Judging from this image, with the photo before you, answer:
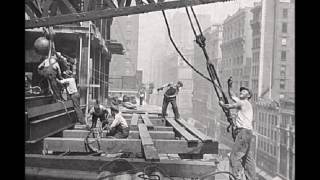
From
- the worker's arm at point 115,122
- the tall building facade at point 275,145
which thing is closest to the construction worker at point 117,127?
the worker's arm at point 115,122

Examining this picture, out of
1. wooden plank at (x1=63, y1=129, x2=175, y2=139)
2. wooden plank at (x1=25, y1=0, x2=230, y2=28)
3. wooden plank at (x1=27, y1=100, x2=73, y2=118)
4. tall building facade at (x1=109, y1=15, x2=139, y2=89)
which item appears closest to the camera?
wooden plank at (x1=25, y1=0, x2=230, y2=28)

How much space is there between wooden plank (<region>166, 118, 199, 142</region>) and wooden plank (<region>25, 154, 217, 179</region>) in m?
2.16

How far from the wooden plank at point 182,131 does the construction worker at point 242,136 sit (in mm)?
1768

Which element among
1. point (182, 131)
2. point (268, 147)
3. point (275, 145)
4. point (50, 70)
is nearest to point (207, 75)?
point (275, 145)

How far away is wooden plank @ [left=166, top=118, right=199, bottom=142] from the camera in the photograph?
8.02m

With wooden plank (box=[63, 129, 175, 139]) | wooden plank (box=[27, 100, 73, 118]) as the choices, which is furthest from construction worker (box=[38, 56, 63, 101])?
wooden plank (box=[63, 129, 175, 139])

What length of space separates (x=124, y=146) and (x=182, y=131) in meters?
2.50

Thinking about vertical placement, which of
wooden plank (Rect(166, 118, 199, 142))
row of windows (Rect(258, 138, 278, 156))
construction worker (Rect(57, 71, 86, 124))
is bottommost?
row of windows (Rect(258, 138, 278, 156))

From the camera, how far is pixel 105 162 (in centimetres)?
574

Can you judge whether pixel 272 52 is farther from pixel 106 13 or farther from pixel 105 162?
pixel 105 162

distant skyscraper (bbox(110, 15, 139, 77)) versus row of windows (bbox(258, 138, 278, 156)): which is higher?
distant skyscraper (bbox(110, 15, 139, 77))

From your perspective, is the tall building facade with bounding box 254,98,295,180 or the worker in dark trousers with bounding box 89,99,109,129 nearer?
the worker in dark trousers with bounding box 89,99,109,129

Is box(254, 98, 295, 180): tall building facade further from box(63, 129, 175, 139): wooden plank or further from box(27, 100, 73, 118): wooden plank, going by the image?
box(27, 100, 73, 118): wooden plank
